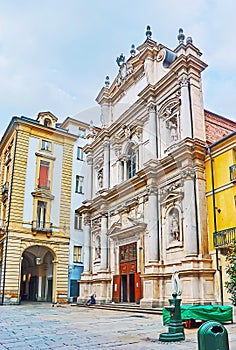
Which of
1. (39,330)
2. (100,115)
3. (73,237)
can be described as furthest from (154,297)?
(100,115)

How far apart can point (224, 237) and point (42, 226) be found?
54.9ft

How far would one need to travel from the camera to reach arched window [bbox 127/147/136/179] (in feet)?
78.0

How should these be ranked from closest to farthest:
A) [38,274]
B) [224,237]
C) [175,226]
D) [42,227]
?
A: [224,237], [175,226], [42,227], [38,274]

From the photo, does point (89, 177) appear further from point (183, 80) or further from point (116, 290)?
point (183, 80)

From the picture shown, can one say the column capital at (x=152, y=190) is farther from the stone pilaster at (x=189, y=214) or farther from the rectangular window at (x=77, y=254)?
the rectangular window at (x=77, y=254)

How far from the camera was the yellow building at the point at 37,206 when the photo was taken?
27000 mm

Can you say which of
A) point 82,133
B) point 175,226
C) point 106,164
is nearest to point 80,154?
point 82,133

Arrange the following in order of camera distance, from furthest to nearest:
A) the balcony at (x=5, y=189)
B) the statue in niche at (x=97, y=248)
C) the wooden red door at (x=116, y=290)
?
the balcony at (x=5, y=189)
the statue in niche at (x=97, y=248)
the wooden red door at (x=116, y=290)

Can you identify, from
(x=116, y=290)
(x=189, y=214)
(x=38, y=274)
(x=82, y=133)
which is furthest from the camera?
(x=82, y=133)

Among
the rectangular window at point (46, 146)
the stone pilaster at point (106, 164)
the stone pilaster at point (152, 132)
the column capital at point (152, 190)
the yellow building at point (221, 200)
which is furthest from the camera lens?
the rectangular window at point (46, 146)

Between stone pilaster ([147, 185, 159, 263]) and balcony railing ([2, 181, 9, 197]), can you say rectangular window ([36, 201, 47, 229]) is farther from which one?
stone pilaster ([147, 185, 159, 263])

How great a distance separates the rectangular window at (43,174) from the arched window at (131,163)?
854cm

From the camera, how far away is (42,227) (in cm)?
2855

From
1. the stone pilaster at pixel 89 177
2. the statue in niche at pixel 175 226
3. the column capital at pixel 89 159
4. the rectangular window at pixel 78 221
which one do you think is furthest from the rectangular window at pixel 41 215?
the statue in niche at pixel 175 226
